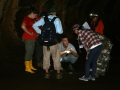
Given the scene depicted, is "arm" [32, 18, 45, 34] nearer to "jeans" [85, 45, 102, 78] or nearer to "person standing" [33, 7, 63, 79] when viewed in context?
"person standing" [33, 7, 63, 79]

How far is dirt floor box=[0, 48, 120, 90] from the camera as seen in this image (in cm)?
713

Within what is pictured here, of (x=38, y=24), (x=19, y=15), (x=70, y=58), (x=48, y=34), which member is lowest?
(x=70, y=58)

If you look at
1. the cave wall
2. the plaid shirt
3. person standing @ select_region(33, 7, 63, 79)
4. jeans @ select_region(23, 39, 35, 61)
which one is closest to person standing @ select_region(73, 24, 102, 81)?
the plaid shirt

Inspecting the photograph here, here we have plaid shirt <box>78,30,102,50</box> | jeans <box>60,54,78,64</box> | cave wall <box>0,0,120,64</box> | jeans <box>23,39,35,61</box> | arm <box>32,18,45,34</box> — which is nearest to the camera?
plaid shirt <box>78,30,102,50</box>

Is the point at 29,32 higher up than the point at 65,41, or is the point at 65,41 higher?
the point at 29,32

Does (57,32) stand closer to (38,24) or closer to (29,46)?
(38,24)

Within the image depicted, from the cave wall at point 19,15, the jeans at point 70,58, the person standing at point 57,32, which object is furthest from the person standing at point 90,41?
the cave wall at point 19,15

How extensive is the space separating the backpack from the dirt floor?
3.19ft

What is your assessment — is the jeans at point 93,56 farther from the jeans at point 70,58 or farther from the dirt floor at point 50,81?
the jeans at point 70,58

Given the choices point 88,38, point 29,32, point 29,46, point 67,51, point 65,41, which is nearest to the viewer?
point 88,38

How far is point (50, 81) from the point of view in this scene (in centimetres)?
770

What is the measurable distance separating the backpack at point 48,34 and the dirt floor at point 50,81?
0.97 m

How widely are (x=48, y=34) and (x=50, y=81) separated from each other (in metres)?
1.17

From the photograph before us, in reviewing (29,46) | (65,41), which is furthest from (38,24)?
(65,41)
